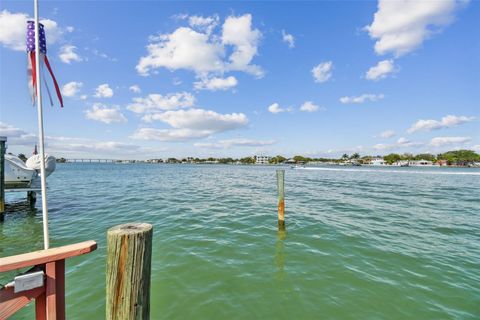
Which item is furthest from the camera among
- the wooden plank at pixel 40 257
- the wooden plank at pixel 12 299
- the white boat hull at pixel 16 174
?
the white boat hull at pixel 16 174

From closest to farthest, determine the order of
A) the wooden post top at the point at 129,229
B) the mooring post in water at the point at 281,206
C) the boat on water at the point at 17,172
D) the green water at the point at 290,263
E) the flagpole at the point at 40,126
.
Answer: the wooden post top at the point at 129,229
the flagpole at the point at 40,126
the green water at the point at 290,263
the mooring post in water at the point at 281,206
the boat on water at the point at 17,172

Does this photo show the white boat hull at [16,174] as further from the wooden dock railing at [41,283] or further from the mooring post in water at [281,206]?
the wooden dock railing at [41,283]

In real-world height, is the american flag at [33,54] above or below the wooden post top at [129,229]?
above

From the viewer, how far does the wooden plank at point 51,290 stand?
7.30 feet

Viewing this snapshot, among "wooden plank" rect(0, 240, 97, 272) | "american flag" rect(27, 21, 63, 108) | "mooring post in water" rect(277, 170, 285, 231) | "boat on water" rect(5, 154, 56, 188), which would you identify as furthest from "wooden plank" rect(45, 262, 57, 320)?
"boat on water" rect(5, 154, 56, 188)

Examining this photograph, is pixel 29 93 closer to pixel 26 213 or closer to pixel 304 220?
pixel 304 220

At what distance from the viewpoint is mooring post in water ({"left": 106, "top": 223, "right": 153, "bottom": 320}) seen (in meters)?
2.19

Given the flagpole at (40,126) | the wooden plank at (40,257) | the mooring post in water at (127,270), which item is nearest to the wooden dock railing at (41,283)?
the wooden plank at (40,257)

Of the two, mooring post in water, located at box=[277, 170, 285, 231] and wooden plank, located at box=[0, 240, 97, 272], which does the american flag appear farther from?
mooring post in water, located at box=[277, 170, 285, 231]

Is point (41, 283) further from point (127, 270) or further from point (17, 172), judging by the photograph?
point (17, 172)

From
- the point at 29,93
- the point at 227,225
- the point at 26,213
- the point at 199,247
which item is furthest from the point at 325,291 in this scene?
→ the point at 26,213

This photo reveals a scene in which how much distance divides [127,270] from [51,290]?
0.84 meters

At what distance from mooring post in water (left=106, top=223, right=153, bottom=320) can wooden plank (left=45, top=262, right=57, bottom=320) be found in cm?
55

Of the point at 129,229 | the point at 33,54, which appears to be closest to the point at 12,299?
the point at 129,229
